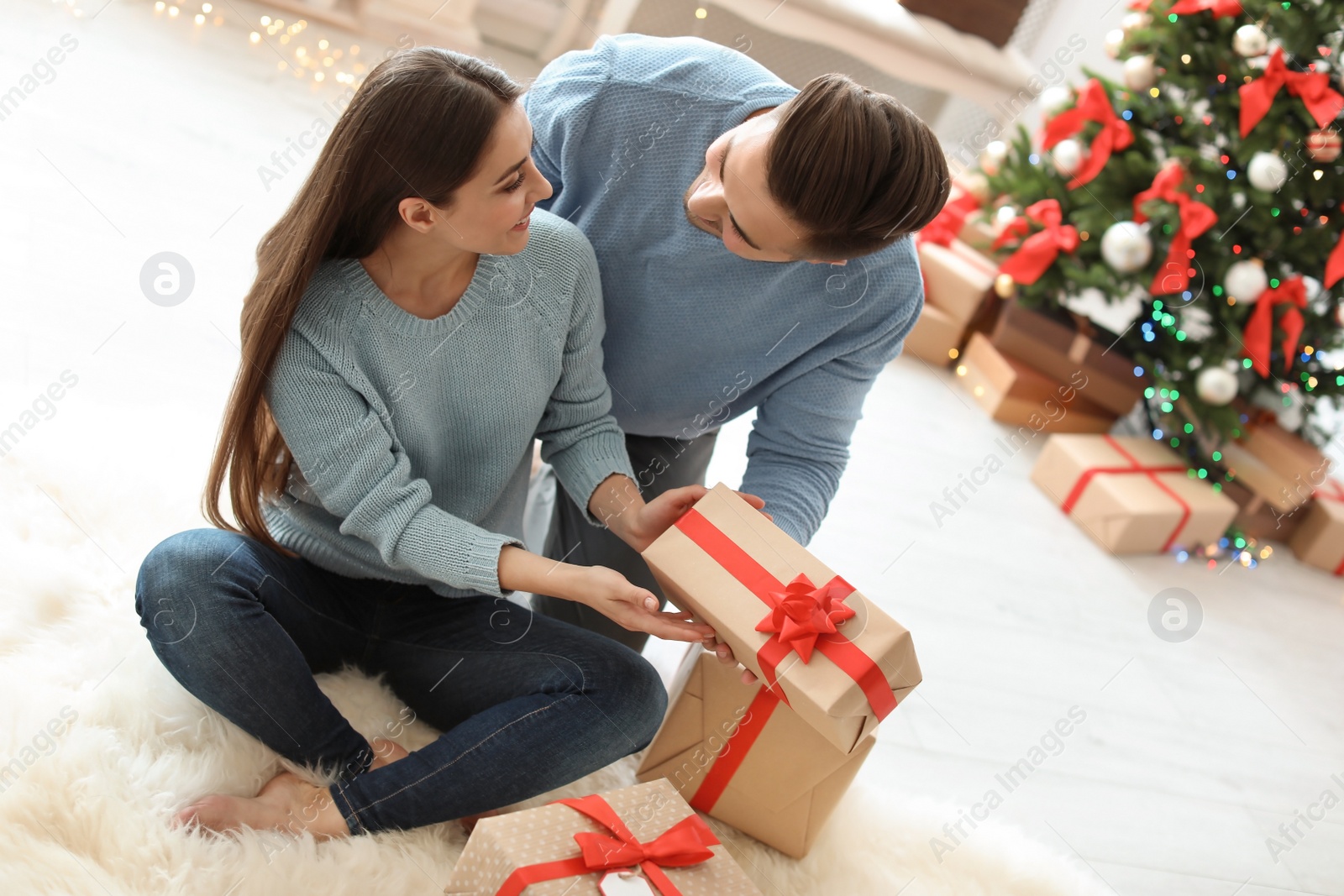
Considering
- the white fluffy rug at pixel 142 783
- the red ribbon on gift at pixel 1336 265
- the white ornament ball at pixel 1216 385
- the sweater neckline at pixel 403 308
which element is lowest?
the white fluffy rug at pixel 142 783

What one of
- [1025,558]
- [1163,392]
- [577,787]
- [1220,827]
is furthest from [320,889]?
[1163,392]

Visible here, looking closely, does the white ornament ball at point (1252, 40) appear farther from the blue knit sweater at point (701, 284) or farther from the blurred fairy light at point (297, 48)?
the blurred fairy light at point (297, 48)

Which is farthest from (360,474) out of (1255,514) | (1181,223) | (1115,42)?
(1255,514)

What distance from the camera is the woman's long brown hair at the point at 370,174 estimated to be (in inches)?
40.1

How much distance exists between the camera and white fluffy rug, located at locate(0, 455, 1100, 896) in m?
1.04

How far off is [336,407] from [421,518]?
0.15 metres

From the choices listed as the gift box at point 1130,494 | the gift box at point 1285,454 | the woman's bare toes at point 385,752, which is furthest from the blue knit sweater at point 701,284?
the gift box at point 1285,454

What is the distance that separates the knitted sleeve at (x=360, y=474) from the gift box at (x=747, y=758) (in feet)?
1.04

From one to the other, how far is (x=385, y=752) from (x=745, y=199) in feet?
2.55

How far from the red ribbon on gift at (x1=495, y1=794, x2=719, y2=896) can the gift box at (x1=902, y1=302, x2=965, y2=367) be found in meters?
1.99

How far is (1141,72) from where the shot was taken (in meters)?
2.42

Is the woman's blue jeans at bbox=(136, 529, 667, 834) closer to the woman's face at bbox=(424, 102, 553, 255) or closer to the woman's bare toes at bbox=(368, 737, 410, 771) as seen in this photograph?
the woman's bare toes at bbox=(368, 737, 410, 771)

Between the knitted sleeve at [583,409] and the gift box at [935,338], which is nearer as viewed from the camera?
the knitted sleeve at [583,409]

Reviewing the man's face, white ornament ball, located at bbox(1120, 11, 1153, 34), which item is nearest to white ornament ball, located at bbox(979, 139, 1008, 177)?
white ornament ball, located at bbox(1120, 11, 1153, 34)
